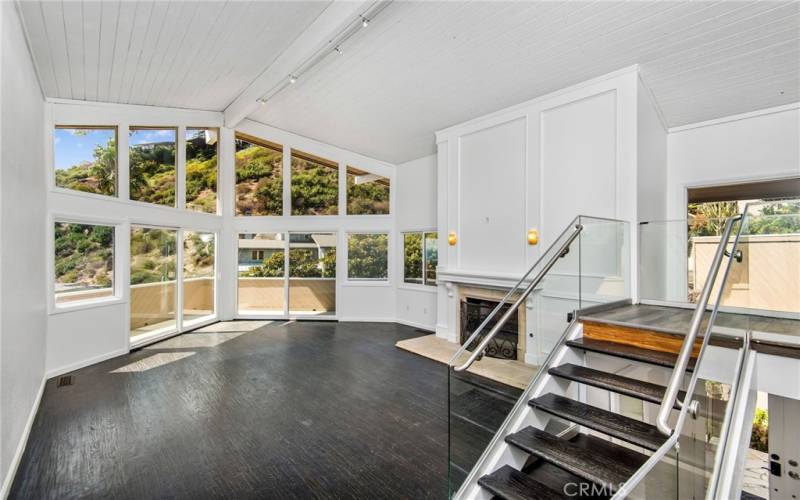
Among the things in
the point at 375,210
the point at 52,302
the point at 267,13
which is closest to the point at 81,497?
the point at 52,302

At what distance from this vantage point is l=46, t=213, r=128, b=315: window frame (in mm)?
4664

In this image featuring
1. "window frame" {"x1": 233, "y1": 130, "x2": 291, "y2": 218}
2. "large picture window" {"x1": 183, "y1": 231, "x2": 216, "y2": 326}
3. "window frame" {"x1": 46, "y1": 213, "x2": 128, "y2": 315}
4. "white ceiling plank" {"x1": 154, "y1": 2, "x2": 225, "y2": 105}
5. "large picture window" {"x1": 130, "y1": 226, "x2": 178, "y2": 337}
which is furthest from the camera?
"window frame" {"x1": 233, "y1": 130, "x2": 291, "y2": 218}

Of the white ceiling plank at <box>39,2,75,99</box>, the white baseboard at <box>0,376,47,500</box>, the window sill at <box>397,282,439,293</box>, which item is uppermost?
the white ceiling plank at <box>39,2,75,99</box>

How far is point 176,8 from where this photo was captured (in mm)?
3588

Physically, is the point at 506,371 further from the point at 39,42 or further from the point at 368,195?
the point at 368,195

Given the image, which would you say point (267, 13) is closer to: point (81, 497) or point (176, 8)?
point (176, 8)

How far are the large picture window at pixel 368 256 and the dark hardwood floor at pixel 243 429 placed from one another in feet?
9.36

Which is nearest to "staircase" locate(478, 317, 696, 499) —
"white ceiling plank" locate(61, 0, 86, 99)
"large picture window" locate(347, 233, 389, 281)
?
"white ceiling plank" locate(61, 0, 86, 99)

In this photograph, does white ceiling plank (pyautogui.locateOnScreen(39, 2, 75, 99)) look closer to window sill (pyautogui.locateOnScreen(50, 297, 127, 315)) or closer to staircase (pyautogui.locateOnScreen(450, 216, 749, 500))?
window sill (pyautogui.locateOnScreen(50, 297, 127, 315))

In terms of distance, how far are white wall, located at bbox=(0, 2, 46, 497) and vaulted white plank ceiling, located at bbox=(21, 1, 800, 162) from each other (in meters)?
0.59

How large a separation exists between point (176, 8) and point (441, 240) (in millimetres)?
4652

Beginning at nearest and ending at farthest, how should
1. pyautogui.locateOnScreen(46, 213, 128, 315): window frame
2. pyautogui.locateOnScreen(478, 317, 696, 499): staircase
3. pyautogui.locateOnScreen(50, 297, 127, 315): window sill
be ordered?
pyautogui.locateOnScreen(478, 317, 696, 499): staircase, pyautogui.locateOnScreen(46, 213, 128, 315): window frame, pyautogui.locateOnScreen(50, 297, 127, 315): window sill

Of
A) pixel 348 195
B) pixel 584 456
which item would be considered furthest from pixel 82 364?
pixel 584 456

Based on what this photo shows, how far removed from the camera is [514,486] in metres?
2.30
